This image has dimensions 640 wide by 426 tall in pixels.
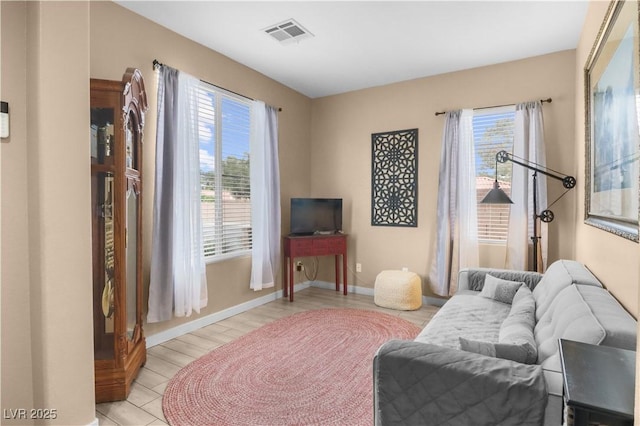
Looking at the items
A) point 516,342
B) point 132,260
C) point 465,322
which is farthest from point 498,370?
point 132,260

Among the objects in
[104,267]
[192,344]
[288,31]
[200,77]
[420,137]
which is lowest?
[192,344]

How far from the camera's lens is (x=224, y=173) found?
12.3 ft

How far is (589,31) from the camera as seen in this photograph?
2.68 metres

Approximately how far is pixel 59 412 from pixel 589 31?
430cm

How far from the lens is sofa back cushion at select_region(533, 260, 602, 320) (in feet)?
6.70

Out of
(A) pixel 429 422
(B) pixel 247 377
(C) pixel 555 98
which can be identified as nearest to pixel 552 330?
(A) pixel 429 422

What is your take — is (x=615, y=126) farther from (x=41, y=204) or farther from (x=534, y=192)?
(x=41, y=204)

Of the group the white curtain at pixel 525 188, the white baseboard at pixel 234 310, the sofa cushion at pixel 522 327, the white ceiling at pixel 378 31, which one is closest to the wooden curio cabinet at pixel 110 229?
the white baseboard at pixel 234 310

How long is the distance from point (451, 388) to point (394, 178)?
3395mm

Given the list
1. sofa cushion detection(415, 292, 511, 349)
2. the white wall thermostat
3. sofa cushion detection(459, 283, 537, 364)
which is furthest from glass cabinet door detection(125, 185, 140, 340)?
sofa cushion detection(459, 283, 537, 364)

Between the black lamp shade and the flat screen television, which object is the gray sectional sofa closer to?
the black lamp shade

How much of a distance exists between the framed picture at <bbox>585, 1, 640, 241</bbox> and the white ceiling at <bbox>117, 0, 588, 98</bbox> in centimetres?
86

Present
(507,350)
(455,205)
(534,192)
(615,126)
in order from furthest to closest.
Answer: (455,205), (534,192), (615,126), (507,350)

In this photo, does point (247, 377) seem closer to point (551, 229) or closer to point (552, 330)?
point (552, 330)
